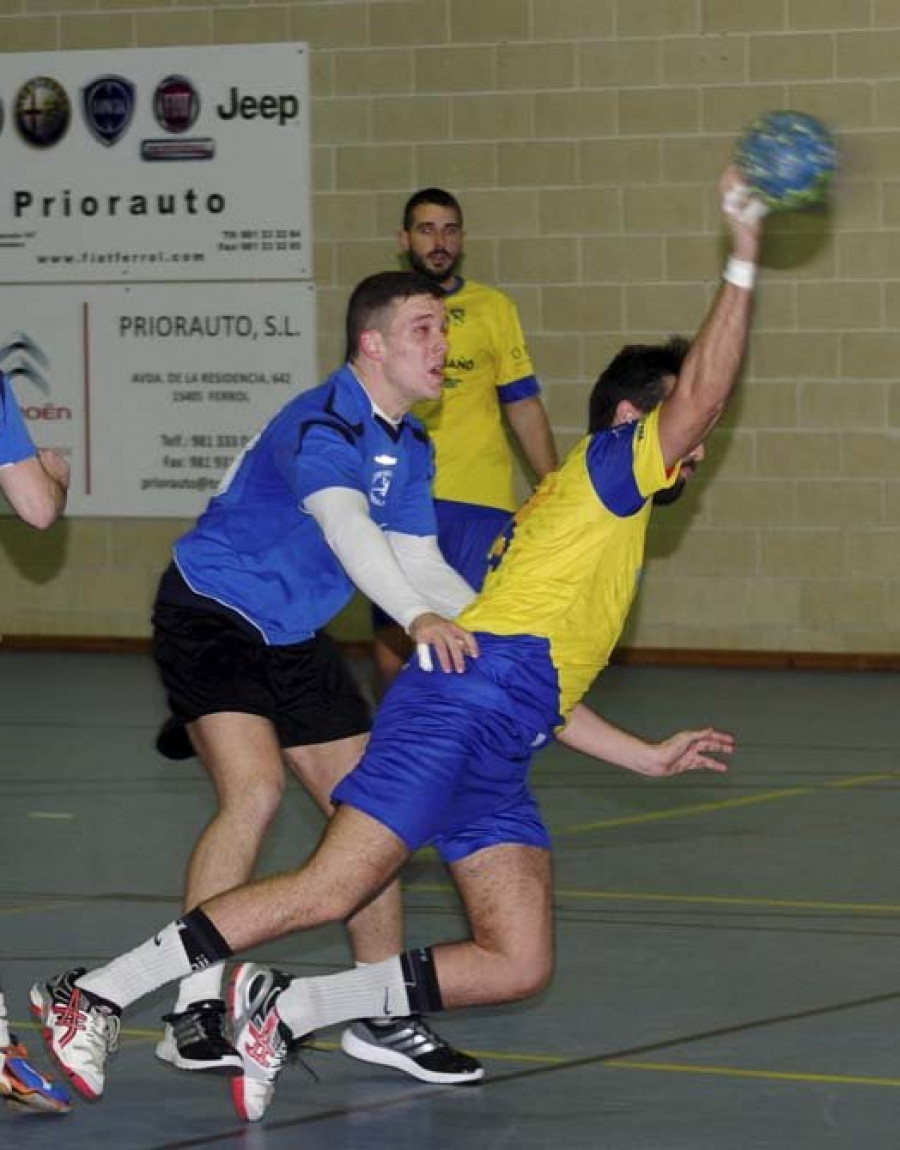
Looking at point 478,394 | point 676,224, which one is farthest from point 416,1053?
point 676,224

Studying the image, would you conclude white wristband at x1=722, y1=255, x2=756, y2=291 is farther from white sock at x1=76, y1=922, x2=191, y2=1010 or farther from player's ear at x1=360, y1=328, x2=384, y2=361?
white sock at x1=76, y1=922, x2=191, y2=1010

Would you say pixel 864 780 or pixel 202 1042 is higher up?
pixel 202 1042

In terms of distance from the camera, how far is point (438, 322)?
17.8ft

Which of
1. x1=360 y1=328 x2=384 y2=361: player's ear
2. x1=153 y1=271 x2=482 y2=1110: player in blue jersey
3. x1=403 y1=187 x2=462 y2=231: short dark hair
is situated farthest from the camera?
x1=403 y1=187 x2=462 y2=231: short dark hair

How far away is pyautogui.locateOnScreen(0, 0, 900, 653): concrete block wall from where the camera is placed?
506 inches

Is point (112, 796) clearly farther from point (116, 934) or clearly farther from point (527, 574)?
point (527, 574)

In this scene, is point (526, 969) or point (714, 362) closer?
point (714, 362)

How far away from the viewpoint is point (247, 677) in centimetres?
552

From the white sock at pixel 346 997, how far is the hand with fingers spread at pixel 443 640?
0.66 meters

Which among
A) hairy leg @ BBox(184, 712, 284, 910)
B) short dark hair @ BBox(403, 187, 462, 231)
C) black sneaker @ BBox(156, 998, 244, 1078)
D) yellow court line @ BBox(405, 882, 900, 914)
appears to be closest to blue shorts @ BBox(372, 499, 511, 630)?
short dark hair @ BBox(403, 187, 462, 231)

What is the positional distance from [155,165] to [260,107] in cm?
70

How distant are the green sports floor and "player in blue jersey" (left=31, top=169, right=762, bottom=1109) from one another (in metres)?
0.22

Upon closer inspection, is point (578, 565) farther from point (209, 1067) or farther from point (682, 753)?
point (209, 1067)

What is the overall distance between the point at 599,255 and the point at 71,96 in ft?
10.4
